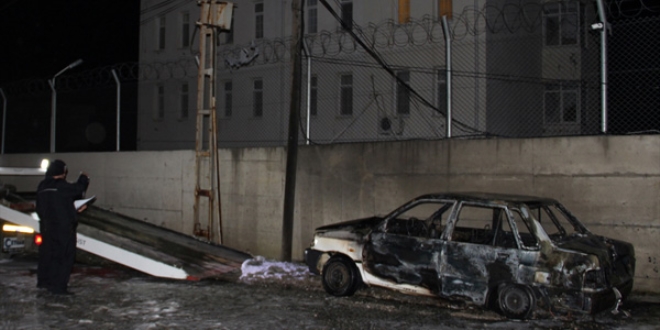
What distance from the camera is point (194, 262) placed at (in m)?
8.57

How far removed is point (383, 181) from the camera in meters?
9.33

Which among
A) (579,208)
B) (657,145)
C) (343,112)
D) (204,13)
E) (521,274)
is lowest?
(521,274)

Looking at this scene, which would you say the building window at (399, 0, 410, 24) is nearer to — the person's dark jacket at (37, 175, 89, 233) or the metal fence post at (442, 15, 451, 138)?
the metal fence post at (442, 15, 451, 138)

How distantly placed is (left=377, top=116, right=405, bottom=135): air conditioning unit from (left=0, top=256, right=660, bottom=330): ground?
540 centimetres

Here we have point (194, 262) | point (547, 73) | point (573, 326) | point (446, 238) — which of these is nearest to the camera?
point (573, 326)

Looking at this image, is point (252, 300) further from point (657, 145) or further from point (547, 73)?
point (547, 73)

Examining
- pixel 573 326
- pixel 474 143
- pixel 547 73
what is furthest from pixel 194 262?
pixel 547 73

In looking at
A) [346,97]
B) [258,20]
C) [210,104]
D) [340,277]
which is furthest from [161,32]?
[340,277]

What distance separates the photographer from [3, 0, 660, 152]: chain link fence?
946 cm

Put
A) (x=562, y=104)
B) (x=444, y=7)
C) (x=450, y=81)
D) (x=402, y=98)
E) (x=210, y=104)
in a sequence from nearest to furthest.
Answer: (x=450, y=81), (x=562, y=104), (x=210, y=104), (x=402, y=98), (x=444, y=7)

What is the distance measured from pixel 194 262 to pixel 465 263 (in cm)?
388

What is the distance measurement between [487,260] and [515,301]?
0.50 metres

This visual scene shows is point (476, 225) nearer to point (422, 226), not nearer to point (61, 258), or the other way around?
point (422, 226)

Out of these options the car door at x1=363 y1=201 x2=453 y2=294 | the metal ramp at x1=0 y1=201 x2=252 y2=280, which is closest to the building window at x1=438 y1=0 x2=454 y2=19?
the metal ramp at x1=0 y1=201 x2=252 y2=280
